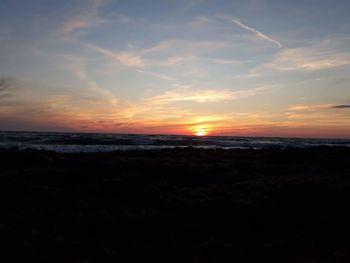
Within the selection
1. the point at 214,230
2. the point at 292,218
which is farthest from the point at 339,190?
the point at 214,230

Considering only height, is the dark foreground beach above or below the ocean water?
below

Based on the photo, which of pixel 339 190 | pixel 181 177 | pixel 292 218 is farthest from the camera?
pixel 181 177

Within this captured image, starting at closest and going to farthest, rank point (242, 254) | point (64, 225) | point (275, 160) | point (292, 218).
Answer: point (242, 254)
point (64, 225)
point (292, 218)
point (275, 160)

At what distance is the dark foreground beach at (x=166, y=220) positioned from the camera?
7035 mm

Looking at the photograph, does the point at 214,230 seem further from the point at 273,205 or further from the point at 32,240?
the point at 32,240

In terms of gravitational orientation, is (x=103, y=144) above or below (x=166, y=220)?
above

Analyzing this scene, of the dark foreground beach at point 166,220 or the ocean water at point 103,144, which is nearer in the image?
the dark foreground beach at point 166,220

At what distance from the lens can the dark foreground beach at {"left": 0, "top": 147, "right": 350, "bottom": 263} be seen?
23.1 feet

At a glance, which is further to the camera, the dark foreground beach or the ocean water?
the ocean water

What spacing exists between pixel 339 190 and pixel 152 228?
7.08 meters

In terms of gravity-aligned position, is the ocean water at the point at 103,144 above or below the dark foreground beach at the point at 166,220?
above

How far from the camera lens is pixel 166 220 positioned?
925cm

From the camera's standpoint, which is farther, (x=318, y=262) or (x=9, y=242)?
(x=9, y=242)

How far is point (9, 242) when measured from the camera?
7.22 metres
